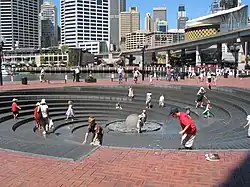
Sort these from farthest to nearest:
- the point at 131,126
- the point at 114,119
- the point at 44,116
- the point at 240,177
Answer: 1. the point at 114,119
2. the point at 131,126
3. the point at 44,116
4. the point at 240,177

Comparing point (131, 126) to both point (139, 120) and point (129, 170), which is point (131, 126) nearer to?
point (139, 120)

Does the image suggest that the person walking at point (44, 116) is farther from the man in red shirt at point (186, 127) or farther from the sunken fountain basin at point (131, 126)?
the man in red shirt at point (186, 127)

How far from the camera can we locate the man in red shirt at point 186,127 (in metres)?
8.09

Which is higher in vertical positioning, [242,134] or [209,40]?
[209,40]

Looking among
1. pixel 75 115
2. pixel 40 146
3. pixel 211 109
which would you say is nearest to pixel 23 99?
pixel 75 115

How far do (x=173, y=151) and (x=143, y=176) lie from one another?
197cm

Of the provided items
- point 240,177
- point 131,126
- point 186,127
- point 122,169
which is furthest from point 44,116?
point 240,177

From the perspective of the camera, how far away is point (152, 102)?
23203mm

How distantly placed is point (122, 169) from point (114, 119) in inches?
535

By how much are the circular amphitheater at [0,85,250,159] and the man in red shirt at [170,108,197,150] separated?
137cm

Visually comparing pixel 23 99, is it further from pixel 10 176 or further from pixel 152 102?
pixel 10 176

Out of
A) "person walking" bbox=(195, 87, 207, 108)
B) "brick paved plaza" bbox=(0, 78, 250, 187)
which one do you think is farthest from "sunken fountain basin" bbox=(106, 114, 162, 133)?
"brick paved plaza" bbox=(0, 78, 250, 187)

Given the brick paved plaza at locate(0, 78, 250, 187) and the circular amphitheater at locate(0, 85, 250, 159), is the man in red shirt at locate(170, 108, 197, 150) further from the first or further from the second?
the circular amphitheater at locate(0, 85, 250, 159)

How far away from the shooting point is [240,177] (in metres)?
6.21
